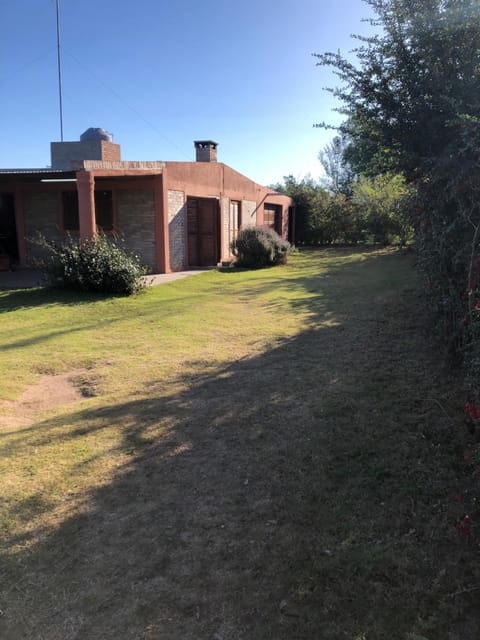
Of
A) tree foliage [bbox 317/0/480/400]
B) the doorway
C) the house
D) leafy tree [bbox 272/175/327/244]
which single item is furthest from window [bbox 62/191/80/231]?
leafy tree [bbox 272/175/327/244]

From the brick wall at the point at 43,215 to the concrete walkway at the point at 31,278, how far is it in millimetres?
1003

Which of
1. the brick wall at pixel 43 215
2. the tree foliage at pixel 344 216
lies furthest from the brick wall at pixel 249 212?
the brick wall at pixel 43 215

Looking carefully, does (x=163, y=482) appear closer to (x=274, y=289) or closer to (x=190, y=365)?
(x=190, y=365)

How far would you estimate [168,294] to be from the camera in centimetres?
1061

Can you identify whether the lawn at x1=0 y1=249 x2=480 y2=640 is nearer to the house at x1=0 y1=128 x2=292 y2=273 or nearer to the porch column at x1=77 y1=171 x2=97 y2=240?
the porch column at x1=77 y1=171 x2=97 y2=240

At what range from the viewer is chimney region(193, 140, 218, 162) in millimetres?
18094

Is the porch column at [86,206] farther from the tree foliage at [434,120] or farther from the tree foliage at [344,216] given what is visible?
the tree foliage at [344,216]

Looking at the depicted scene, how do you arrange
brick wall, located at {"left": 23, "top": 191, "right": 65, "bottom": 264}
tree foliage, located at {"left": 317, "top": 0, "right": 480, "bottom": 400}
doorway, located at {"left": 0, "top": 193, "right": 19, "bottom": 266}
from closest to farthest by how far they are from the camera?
tree foliage, located at {"left": 317, "top": 0, "right": 480, "bottom": 400} → brick wall, located at {"left": 23, "top": 191, "right": 65, "bottom": 264} → doorway, located at {"left": 0, "top": 193, "right": 19, "bottom": 266}

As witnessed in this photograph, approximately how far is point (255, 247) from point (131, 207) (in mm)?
4284

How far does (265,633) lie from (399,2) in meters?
4.46

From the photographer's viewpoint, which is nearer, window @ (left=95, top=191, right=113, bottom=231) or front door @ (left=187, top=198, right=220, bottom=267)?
window @ (left=95, top=191, right=113, bottom=231)

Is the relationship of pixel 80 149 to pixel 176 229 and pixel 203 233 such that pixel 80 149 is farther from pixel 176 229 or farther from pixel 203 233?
pixel 176 229

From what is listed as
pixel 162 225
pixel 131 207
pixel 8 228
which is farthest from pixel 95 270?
pixel 8 228

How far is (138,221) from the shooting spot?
44.4 ft
